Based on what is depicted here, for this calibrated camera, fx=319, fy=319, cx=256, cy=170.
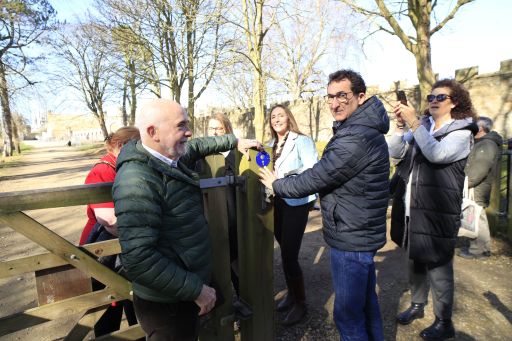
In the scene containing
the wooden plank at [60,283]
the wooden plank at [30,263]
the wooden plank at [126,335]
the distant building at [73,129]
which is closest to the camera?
the wooden plank at [30,263]

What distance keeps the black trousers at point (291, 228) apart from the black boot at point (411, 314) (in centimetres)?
99

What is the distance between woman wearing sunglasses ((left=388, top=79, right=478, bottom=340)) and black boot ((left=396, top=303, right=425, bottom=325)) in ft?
0.70

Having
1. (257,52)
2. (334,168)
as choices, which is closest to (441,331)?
(334,168)

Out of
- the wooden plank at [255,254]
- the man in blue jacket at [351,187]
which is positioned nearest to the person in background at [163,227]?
the wooden plank at [255,254]

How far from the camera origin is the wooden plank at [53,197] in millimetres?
1480

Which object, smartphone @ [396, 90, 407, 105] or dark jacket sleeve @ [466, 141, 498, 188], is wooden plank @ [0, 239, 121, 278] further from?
dark jacket sleeve @ [466, 141, 498, 188]

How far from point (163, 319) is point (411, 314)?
2.33m

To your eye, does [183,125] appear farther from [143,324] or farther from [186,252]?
[143,324]

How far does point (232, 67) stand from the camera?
15445mm

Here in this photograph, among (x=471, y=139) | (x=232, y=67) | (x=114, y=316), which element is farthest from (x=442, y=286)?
(x=232, y=67)

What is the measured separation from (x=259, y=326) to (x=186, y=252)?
3.90ft

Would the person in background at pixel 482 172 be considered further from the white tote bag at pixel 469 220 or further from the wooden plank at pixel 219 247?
the wooden plank at pixel 219 247

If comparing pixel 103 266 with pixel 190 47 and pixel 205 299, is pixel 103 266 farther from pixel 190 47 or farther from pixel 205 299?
pixel 190 47

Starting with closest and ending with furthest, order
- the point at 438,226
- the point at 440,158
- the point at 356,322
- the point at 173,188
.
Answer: the point at 173,188
the point at 356,322
the point at 440,158
the point at 438,226
